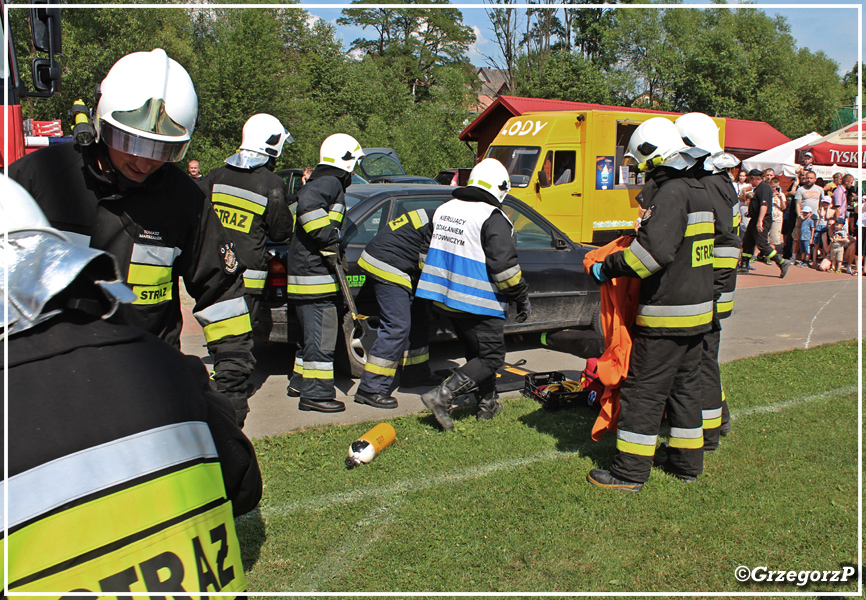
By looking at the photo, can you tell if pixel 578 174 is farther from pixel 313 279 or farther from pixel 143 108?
pixel 143 108

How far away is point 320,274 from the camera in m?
5.23

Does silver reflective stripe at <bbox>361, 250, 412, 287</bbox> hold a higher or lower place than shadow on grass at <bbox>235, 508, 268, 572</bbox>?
higher

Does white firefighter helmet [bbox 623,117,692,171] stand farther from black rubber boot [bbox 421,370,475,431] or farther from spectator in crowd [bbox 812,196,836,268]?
spectator in crowd [bbox 812,196,836,268]

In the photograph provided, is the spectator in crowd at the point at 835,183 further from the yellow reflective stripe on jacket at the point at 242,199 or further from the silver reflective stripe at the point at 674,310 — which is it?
the yellow reflective stripe on jacket at the point at 242,199

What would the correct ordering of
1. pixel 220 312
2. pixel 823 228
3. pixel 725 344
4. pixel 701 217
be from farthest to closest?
1. pixel 823 228
2. pixel 725 344
3. pixel 701 217
4. pixel 220 312

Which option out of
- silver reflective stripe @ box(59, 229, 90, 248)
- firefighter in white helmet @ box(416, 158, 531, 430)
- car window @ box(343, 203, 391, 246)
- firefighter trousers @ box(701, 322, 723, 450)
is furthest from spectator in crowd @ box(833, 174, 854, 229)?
silver reflective stripe @ box(59, 229, 90, 248)

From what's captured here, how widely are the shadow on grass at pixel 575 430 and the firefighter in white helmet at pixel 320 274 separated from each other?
1.51 metres

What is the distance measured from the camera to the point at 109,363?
1217mm

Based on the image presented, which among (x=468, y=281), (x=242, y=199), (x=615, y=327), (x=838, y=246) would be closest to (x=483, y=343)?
(x=468, y=281)

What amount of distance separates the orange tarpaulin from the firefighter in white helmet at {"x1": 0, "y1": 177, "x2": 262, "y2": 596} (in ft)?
9.65

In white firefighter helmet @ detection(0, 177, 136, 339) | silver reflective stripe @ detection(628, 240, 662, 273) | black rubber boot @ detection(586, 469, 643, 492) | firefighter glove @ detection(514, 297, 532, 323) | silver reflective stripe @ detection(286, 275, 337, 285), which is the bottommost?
black rubber boot @ detection(586, 469, 643, 492)

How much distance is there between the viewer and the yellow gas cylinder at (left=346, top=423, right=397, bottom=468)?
13.4 ft

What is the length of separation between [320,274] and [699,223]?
109 inches

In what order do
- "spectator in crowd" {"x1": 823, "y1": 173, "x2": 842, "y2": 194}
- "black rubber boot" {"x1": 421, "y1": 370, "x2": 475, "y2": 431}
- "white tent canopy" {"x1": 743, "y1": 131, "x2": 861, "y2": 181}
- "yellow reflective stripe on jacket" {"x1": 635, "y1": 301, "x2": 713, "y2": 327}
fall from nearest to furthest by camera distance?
"yellow reflective stripe on jacket" {"x1": 635, "y1": 301, "x2": 713, "y2": 327}
"black rubber boot" {"x1": 421, "y1": 370, "x2": 475, "y2": 431}
"spectator in crowd" {"x1": 823, "y1": 173, "x2": 842, "y2": 194}
"white tent canopy" {"x1": 743, "y1": 131, "x2": 861, "y2": 181}
